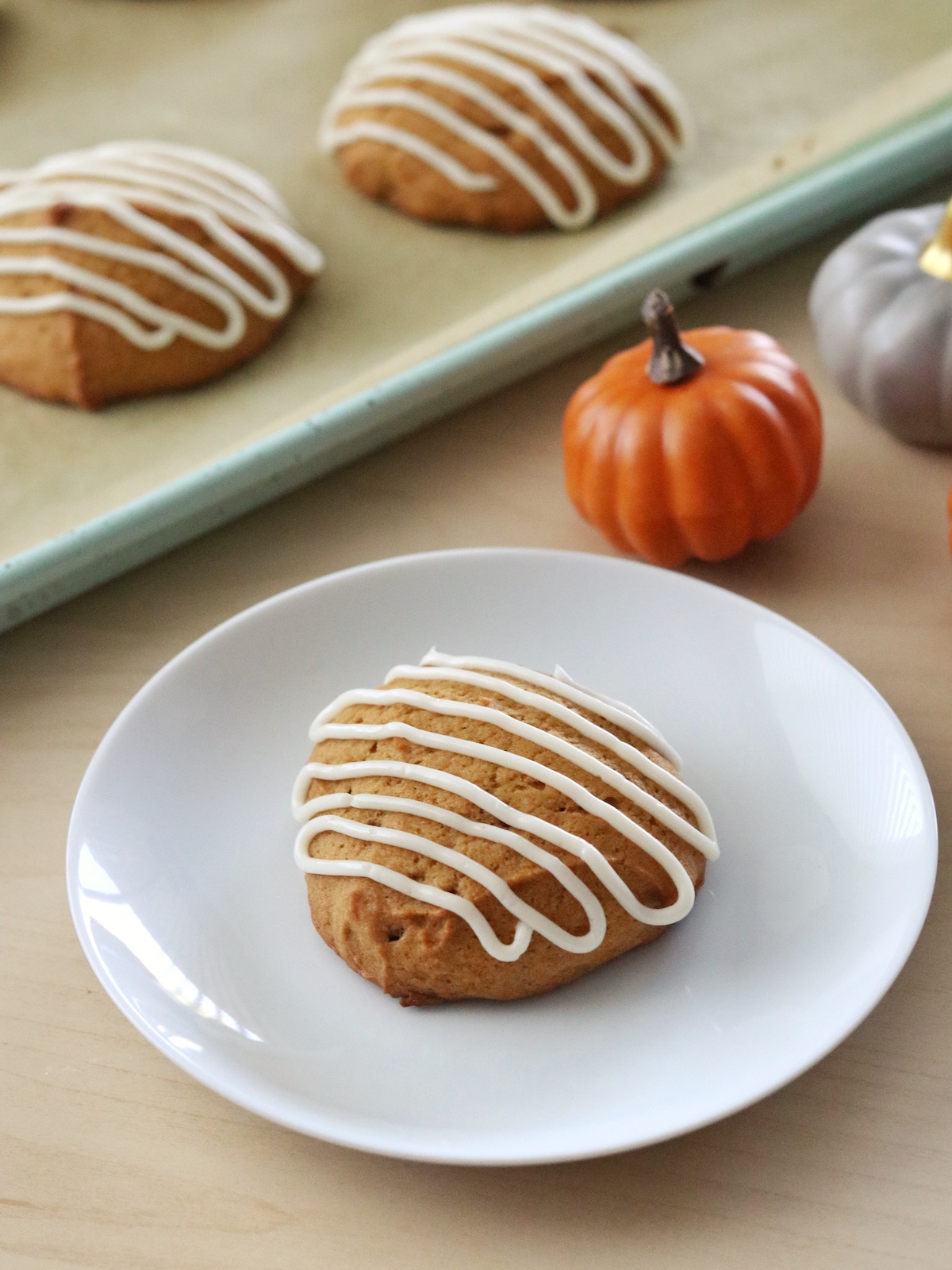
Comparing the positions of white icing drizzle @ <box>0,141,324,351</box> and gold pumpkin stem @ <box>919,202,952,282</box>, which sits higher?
gold pumpkin stem @ <box>919,202,952,282</box>

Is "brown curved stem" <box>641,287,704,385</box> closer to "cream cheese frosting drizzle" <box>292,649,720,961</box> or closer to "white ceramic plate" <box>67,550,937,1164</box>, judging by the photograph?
"white ceramic plate" <box>67,550,937,1164</box>

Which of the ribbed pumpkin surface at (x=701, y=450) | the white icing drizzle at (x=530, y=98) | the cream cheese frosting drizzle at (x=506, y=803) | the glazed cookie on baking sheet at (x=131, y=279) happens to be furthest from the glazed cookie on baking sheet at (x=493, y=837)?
the white icing drizzle at (x=530, y=98)

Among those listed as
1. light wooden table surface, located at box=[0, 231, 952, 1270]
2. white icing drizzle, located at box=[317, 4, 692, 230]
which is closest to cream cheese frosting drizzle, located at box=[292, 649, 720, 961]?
light wooden table surface, located at box=[0, 231, 952, 1270]

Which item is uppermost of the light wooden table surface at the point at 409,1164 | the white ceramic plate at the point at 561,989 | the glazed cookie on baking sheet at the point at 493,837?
the glazed cookie on baking sheet at the point at 493,837

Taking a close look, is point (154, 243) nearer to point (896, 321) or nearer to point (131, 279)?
point (131, 279)

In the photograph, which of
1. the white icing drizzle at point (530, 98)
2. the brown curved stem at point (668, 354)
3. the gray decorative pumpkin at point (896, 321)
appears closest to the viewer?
the brown curved stem at point (668, 354)

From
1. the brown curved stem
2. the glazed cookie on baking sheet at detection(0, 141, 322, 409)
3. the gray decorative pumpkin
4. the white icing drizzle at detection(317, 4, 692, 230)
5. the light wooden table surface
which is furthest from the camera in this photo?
the white icing drizzle at detection(317, 4, 692, 230)

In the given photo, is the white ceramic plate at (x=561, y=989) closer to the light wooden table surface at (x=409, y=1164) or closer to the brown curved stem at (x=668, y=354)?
the light wooden table surface at (x=409, y=1164)

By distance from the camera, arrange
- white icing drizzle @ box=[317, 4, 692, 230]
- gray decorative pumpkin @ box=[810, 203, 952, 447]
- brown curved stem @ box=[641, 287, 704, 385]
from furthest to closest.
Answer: white icing drizzle @ box=[317, 4, 692, 230] < gray decorative pumpkin @ box=[810, 203, 952, 447] < brown curved stem @ box=[641, 287, 704, 385]
